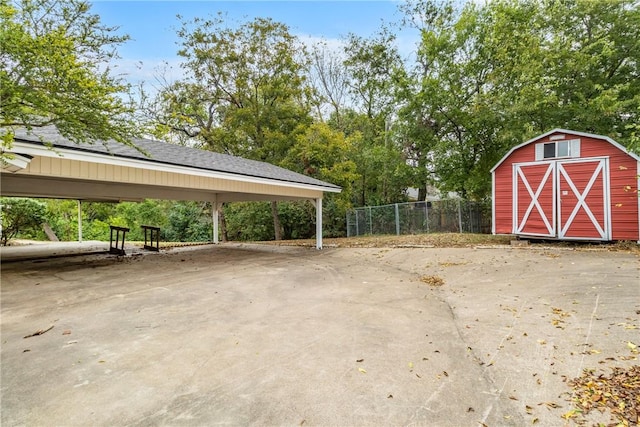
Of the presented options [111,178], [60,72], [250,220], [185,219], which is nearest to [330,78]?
[250,220]

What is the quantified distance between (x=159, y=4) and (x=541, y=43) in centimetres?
1402

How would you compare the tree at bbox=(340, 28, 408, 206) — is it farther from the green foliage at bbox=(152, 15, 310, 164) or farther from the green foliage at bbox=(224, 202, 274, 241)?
the green foliage at bbox=(224, 202, 274, 241)

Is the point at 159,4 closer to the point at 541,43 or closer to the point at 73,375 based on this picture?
the point at 73,375

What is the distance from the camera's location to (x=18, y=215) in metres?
14.1

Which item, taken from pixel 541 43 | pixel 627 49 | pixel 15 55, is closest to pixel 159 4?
pixel 15 55

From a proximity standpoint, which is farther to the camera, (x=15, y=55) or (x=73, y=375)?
(x=15, y=55)

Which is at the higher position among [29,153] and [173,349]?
[29,153]

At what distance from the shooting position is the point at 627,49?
1236 cm

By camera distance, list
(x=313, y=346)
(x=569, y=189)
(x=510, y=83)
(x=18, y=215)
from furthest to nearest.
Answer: (x=18, y=215), (x=510, y=83), (x=569, y=189), (x=313, y=346)

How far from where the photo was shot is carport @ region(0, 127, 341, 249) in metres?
5.24

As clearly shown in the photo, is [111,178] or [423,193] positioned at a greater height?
[423,193]

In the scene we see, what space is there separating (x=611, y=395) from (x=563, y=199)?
8637mm

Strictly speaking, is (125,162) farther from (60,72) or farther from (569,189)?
(569,189)

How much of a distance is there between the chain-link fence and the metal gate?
4.10 m
